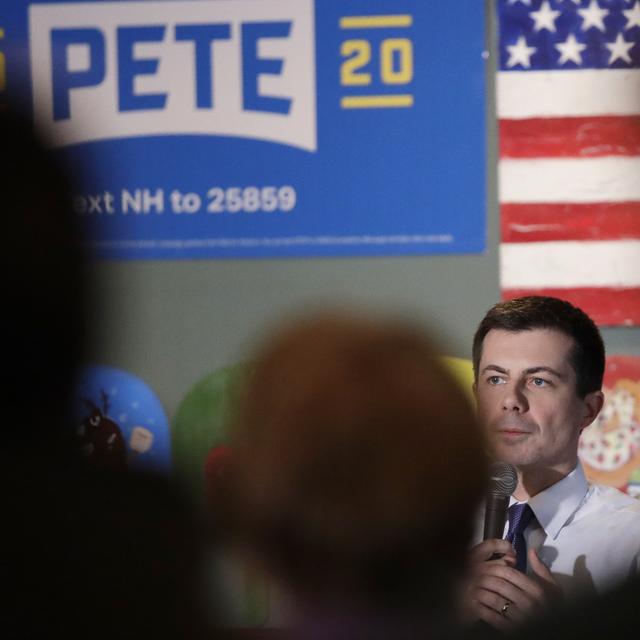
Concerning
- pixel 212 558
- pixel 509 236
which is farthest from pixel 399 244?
pixel 212 558

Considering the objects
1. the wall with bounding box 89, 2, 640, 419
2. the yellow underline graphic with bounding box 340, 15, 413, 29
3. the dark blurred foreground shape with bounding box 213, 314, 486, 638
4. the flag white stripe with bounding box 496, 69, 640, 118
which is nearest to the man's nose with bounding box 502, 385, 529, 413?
the wall with bounding box 89, 2, 640, 419

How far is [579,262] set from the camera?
225cm

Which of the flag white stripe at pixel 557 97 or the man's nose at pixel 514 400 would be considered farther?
the flag white stripe at pixel 557 97

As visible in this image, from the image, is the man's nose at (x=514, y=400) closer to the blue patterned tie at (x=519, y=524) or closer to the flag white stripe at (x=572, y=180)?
the blue patterned tie at (x=519, y=524)

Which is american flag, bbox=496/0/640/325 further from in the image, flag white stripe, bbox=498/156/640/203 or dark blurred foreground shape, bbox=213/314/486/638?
dark blurred foreground shape, bbox=213/314/486/638

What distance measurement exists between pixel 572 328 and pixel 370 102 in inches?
37.7

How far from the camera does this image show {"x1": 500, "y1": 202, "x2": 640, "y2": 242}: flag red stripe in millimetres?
2250

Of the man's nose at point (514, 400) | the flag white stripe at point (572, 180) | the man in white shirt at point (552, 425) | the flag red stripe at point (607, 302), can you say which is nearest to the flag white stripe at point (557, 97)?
the flag white stripe at point (572, 180)

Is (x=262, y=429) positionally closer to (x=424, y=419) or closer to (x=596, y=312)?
(x=424, y=419)

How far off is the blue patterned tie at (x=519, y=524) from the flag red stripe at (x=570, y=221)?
0.94 metres

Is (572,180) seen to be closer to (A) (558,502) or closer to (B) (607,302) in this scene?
(B) (607,302)

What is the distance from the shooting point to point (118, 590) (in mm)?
326

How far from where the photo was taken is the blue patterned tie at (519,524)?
1407 mm

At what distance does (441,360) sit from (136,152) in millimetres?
2122
